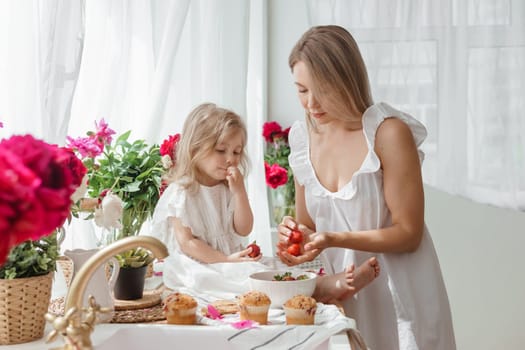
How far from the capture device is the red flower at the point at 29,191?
671mm

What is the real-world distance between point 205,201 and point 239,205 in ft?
0.29

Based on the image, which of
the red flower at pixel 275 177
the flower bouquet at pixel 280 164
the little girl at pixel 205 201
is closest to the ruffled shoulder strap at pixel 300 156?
the little girl at pixel 205 201

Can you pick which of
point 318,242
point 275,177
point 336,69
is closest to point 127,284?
point 318,242

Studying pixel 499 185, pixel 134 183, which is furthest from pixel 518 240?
pixel 134 183

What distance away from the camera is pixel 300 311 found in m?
1.42

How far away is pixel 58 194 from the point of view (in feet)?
2.32

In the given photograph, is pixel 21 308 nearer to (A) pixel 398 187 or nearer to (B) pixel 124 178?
(B) pixel 124 178

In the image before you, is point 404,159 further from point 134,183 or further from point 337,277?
point 134,183

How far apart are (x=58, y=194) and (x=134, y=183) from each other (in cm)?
108

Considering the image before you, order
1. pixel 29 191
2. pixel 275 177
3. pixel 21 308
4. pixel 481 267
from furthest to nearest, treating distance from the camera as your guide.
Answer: pixel 481 267 → pixel 275 177 → pixel 21 308 → pixel 29 191

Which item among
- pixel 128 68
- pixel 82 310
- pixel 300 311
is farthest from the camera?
pixel 128 68

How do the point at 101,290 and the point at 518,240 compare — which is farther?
the point at 518,240

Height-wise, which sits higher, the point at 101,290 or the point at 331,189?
the point at 331,189

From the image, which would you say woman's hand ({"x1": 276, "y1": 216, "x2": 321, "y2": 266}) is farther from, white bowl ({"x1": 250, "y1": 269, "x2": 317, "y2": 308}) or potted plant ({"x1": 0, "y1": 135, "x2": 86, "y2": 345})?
potted plant ({"x1": 0, "y1": 135, "x2": 86, "y2": 345})
